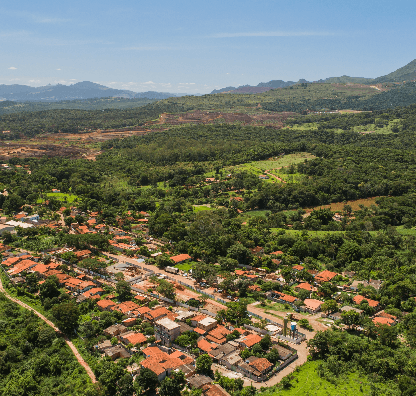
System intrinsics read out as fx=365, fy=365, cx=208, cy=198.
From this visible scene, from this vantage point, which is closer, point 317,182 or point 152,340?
point 152,340

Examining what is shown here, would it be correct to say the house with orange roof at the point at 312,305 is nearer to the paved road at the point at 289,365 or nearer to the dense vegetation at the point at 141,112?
the paved road at the point at 289,365

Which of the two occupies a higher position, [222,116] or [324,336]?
[222,116]

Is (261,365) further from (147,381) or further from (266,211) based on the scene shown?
(266,211)

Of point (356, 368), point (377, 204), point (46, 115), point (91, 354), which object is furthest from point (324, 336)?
point (46, 115)

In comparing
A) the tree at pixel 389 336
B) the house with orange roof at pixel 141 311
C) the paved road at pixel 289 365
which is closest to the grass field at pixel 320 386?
the paved road at pixel 289 365

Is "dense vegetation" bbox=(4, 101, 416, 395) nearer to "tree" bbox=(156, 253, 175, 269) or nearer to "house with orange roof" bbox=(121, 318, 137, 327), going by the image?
"tree" bbox=(156, 253, 175, 269)

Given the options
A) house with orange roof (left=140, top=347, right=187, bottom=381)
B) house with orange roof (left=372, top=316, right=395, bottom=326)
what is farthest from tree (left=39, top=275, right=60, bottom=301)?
house with orange roof (left=372, top=316, right=395, bottom=326)

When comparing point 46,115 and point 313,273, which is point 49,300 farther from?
point 46,115
